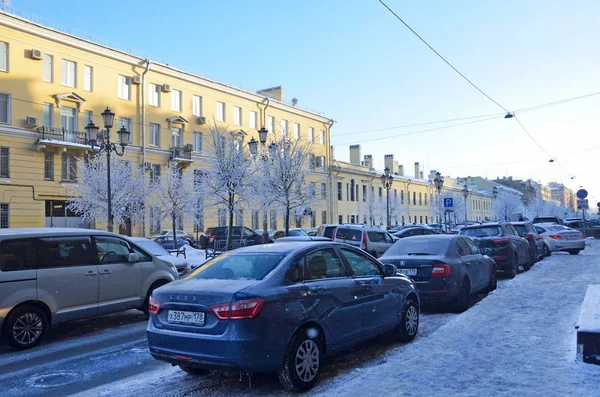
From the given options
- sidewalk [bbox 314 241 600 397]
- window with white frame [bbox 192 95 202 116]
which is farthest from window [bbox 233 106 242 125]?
sidewalk [bbox 314 241 600 397]

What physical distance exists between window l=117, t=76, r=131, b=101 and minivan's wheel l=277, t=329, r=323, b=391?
35840 mm

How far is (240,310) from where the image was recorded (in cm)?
493

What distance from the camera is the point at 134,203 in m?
33.2

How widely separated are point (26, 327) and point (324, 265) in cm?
489

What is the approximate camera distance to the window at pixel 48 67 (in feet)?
108

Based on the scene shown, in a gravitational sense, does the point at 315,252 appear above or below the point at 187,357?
above

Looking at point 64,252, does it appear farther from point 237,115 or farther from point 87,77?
point 237,115

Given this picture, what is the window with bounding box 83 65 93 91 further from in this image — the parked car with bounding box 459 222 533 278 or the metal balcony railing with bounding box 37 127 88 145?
the parked car with bounding box 459 222 533 278

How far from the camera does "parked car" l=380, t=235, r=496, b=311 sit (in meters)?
9.43

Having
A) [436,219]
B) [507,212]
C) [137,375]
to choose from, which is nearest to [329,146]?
[436,219]

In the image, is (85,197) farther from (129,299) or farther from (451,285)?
(451,285)

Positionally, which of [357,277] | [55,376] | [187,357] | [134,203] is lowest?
[55,376]

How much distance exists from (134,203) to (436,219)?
5784 cm

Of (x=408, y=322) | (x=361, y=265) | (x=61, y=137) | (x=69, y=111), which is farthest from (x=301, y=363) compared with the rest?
(x=69, y=111)
